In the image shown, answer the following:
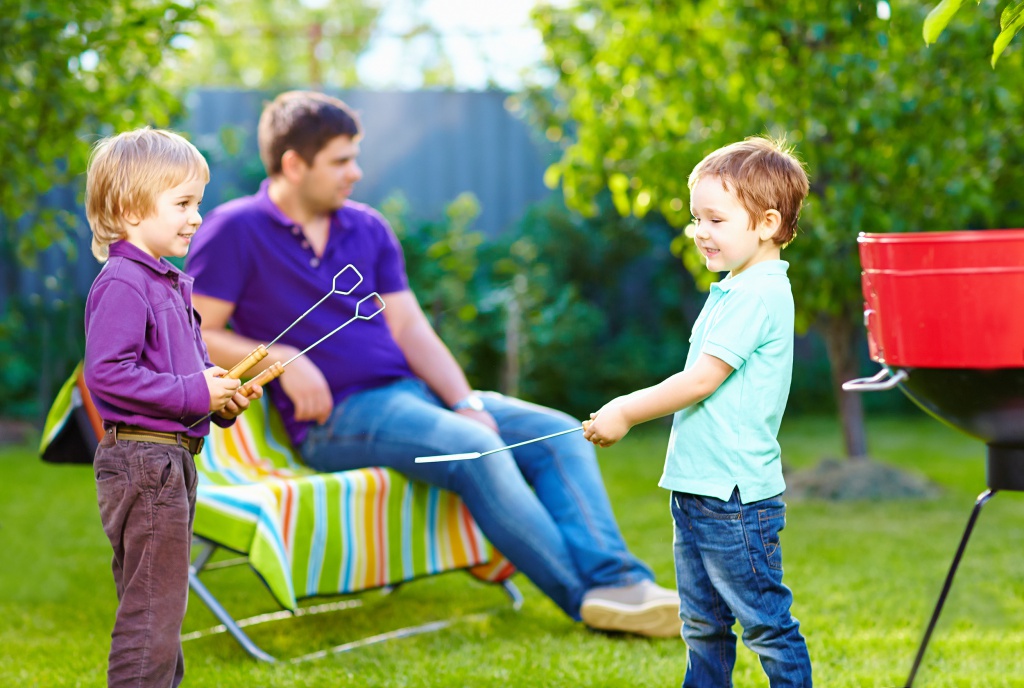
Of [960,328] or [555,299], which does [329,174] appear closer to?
[960,328]

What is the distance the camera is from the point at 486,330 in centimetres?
582

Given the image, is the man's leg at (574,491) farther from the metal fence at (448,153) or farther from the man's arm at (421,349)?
the metal fence at (448,153)

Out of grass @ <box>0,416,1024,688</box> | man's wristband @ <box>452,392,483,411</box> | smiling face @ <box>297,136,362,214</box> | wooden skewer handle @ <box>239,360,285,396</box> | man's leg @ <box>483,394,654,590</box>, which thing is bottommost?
grass @ <box>0,416,1024,688</box>

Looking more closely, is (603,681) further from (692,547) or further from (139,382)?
(139,382)

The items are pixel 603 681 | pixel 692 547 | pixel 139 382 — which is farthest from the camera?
pixel 603 681

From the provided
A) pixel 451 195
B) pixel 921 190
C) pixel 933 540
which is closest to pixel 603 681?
pixel 933 540

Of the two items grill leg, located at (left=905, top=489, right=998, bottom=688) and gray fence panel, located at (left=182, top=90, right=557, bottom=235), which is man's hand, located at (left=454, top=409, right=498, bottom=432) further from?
gray fence panel, located at (left=182, top=90, right=557, bottom=235)

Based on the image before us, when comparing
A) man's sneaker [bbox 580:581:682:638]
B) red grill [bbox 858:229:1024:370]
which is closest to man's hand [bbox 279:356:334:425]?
man's sneaker [bbox 580:581:682:638]

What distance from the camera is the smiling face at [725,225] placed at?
5.68ft

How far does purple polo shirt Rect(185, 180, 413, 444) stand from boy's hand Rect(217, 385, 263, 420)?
87 cm

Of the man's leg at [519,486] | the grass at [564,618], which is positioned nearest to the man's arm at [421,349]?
the man's leg at [519,486]

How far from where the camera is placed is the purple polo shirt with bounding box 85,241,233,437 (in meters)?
1.69

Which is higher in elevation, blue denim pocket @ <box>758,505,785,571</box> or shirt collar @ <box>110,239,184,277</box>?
shirt collar @ <box>110,239,184,277</box>

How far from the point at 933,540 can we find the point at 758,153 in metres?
2.13
